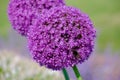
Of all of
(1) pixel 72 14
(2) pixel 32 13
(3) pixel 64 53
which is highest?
(2) pixel 32 13

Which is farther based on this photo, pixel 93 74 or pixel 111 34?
pixel 111 34

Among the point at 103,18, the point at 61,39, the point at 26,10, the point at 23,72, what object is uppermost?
the point at 103,18

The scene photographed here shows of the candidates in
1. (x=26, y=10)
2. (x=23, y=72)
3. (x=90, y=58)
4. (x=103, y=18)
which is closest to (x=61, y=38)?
(x=26, y=10)

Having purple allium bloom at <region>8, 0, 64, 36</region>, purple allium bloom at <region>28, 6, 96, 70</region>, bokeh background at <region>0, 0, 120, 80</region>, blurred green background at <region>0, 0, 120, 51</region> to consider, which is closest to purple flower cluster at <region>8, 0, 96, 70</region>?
purple allium bloom at <region>28, 6, 96, 70</region>

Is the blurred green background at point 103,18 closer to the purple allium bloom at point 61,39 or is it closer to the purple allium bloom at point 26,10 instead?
the purple allium bloom at point 26,10

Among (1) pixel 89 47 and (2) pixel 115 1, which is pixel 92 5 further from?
(1) pixel 89 47

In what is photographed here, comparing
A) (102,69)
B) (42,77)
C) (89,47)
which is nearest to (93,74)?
(102,69)

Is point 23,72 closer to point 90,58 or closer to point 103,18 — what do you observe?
point 90,58

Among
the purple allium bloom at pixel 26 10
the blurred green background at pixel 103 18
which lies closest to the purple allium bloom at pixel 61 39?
the purple allium bloom at pixel 26 10
